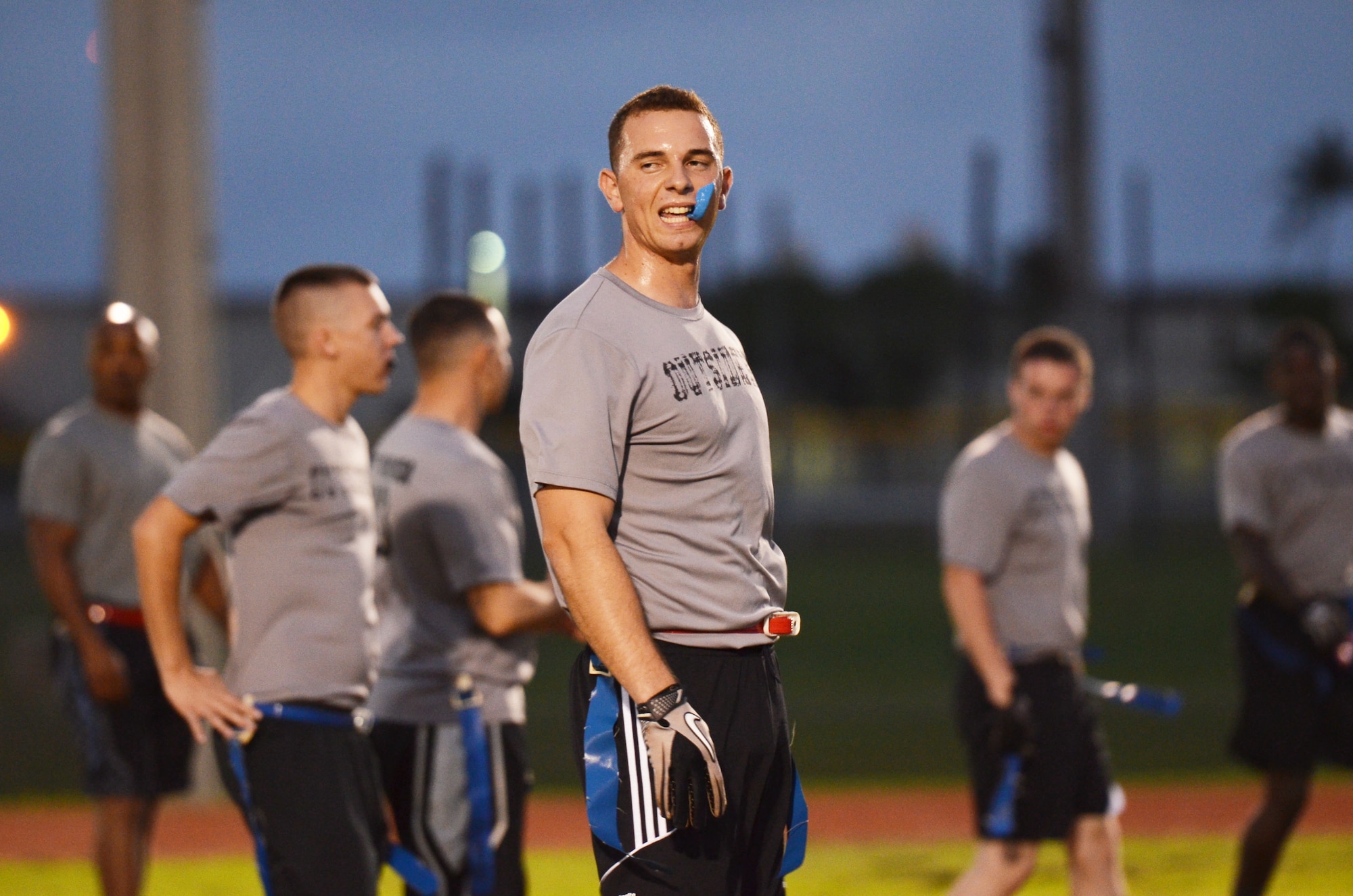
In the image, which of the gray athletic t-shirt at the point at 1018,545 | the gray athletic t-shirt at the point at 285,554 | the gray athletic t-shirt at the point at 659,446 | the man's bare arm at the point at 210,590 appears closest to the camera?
the gray athletic t-shirt at the point at 659,446

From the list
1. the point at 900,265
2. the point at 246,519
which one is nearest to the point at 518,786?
the point at 246,519

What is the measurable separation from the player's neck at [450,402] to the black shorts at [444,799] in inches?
39.1

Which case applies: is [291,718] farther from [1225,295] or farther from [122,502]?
[1225,295]

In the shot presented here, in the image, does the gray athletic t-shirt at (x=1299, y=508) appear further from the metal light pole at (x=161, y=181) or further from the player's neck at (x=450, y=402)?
the metal light pole at (x=161, y=181)

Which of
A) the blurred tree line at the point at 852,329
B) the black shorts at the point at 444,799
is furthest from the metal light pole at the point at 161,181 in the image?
the blurred tree line at the point at 852,329

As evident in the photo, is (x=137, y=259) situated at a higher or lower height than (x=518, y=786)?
higher

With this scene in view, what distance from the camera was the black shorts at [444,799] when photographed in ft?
16.4

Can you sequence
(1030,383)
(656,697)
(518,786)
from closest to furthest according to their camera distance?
(656,697)
(518,786)
(1030,383)

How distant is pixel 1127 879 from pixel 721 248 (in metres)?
42.2

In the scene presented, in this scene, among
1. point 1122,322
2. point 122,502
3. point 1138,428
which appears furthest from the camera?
point 1122,322

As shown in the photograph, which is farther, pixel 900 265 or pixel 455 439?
pixel 900 265

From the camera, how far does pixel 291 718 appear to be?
439 cm

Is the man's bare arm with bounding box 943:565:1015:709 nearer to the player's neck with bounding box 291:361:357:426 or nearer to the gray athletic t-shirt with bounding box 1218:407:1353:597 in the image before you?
the gray athletic t-shirt with bounding box 1218:407:1353:597

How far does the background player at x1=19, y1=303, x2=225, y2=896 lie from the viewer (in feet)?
20.1
